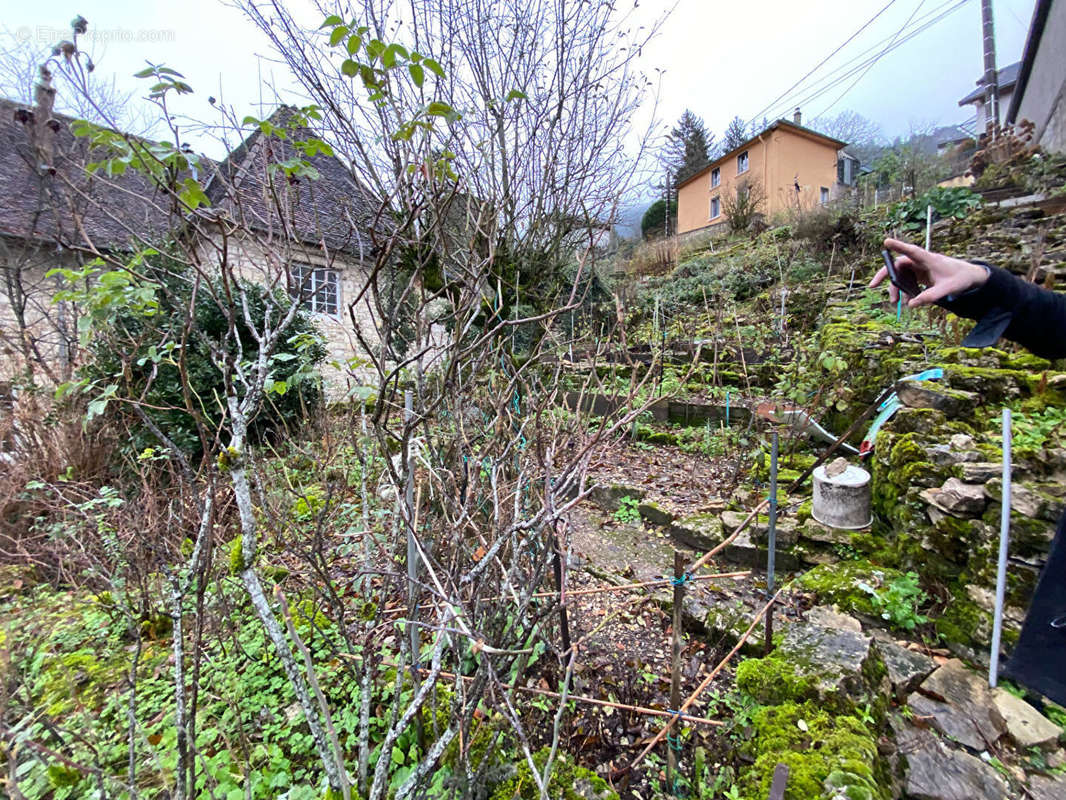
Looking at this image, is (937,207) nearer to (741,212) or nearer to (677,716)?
(741,212)

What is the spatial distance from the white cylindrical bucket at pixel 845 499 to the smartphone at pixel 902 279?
6.47 ft

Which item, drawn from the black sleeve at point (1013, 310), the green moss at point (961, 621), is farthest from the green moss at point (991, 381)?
the black sleeve at point (1013, 310)

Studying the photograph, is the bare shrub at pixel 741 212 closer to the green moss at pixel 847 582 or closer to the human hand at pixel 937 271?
the green moss at pixel 847 582

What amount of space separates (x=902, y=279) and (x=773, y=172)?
20.3 m

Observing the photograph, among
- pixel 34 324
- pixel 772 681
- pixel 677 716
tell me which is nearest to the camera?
pixel 677 716

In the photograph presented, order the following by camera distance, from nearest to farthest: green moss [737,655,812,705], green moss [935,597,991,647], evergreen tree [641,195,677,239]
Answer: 1. green moss [737,655,812,705]
2. green moss [935,597,991,647]
3. evergreen tree [641,195,677,239]

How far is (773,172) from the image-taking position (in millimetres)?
17500

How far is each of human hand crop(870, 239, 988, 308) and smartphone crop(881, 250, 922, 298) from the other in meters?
0.02

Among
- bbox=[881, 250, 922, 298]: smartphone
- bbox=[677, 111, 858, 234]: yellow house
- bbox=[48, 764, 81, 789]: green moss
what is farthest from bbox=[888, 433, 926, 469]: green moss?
bbox=[677, 111, 858, 234]: yellow house

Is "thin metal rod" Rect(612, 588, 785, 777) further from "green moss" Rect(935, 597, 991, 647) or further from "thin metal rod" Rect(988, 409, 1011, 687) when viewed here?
"green moss" Rect(935, 597, 991, 647)

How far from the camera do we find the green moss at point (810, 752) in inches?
53.1

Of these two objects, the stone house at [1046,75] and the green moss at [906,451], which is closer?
the green moss at [906,451]

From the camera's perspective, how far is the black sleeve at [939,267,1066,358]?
1.36m

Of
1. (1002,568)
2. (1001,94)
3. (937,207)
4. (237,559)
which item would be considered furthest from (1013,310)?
(1001,94)
